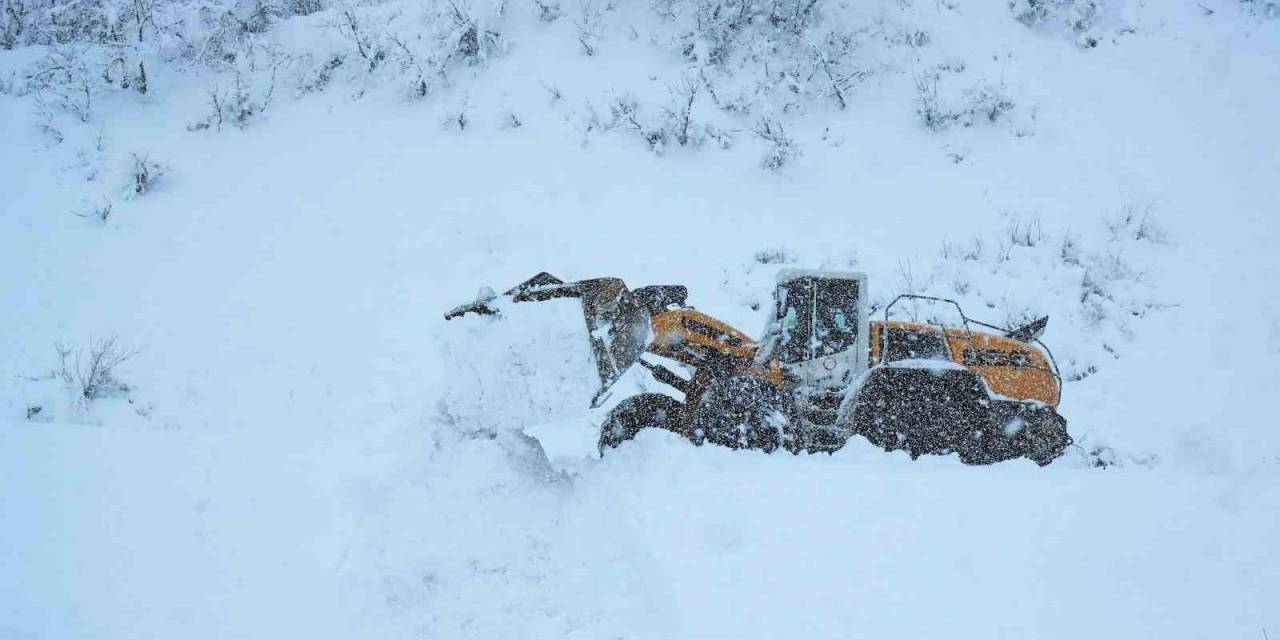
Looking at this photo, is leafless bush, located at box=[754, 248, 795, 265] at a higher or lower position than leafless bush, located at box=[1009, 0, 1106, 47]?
lower

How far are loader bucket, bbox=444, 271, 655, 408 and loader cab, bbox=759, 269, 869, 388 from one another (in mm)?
1288

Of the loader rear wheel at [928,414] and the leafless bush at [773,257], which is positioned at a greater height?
the loader rear wheel at [928,414]

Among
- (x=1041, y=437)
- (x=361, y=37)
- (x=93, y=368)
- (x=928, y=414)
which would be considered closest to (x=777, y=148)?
(x=928, y=414)

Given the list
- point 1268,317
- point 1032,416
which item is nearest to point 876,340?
point 1032,416

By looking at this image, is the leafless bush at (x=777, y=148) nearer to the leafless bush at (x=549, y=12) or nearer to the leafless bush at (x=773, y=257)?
the leafless bush at (x=773, y=257)

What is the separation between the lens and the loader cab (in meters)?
6.49

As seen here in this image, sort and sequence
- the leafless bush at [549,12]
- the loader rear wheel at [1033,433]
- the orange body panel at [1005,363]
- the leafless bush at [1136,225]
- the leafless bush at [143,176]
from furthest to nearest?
1. the leafless bush at [549,12]
2. the leafless bush at [143,176]
3. the leafless bush at [1136,225]
4. the orange body panel at [1005,363]
5. the loader rear wheel at [1033,433]

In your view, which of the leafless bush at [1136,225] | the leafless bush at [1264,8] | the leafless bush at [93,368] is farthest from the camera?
the leafless bush at [1264,8]

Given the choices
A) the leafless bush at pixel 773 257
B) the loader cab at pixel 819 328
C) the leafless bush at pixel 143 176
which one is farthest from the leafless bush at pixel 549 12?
the loader cab at pixel 819 328

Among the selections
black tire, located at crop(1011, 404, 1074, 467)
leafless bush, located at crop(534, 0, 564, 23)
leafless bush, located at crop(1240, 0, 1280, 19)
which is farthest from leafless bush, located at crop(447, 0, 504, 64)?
leafless bush, located at crop(1240, 0, 1280, 19)

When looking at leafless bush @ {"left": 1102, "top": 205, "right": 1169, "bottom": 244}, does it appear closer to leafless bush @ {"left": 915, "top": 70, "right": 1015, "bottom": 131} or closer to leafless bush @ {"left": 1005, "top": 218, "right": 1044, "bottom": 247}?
leafless bush @ {"left": 1005, "top": 218, "right": 1044, "bottom": 247}

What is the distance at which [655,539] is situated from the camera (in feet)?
15.8

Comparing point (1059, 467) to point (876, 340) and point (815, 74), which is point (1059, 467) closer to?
point (876, 340)

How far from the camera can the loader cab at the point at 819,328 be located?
649 cm
